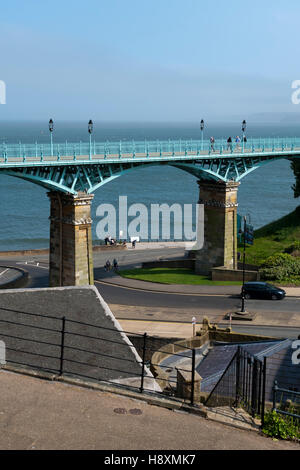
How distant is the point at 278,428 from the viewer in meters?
12.0

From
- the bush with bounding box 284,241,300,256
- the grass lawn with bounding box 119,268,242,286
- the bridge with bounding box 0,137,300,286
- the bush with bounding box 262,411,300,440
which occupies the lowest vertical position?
the grass lawn with bounding box 119,268,242,286

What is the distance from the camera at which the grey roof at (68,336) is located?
1702cm

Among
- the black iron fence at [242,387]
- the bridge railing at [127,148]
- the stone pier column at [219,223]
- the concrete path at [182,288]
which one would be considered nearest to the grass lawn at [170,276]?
the concrete path at [182,288]

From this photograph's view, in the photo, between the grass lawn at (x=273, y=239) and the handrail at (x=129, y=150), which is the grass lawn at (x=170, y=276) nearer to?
the grass lawn at (x=273, y=239)

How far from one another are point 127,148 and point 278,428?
37.9 meters

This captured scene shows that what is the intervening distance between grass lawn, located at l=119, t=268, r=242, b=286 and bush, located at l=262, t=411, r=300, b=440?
1571 inches

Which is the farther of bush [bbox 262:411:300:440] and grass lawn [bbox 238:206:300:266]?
grass lawn [bbox 238:206:300:266]

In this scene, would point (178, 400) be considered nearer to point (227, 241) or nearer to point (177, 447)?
point (177, 447)

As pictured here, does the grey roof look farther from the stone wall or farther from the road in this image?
the stone wall

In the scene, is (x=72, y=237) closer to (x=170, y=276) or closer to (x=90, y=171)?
(x=90, y=171)

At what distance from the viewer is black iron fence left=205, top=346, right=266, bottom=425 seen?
592 inches

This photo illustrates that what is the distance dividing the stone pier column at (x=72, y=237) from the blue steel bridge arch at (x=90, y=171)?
108 cm

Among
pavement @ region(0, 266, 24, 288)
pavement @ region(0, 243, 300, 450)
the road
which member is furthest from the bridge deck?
pavement @ region(0, 243, 300, 450)

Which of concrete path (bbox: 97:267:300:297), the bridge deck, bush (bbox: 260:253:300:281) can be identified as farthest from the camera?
bush (bbox: 260:253:300:281)
